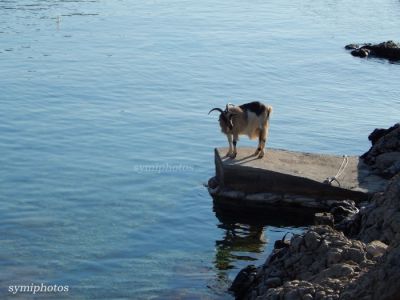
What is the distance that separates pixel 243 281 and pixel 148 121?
615 inches

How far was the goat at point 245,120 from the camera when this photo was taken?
24469mm

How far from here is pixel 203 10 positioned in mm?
60719

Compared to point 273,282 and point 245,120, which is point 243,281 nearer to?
point 273,282

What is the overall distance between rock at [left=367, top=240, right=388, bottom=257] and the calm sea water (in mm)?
4077

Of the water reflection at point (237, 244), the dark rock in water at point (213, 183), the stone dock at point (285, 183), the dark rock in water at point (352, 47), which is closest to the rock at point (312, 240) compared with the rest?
the water reflection at point (237, 244)

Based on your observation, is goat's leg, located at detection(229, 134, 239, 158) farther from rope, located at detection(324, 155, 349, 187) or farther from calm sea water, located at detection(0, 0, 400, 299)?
rope, located at detection(324, 155, 349, 187)

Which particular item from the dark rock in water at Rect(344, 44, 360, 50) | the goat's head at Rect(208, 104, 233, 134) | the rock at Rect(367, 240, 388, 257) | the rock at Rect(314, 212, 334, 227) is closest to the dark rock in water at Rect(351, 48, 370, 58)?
the dark rock in water at Rect(344, 44, 360, 50)

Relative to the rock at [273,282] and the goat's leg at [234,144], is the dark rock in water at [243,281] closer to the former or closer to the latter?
the rock at [273,282]

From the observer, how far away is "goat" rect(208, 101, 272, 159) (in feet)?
80.3

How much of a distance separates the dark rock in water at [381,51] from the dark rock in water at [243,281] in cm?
3303

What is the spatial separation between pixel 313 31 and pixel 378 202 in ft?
130

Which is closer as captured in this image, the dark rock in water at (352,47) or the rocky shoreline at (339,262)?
the rocky shoreline at (339,262)

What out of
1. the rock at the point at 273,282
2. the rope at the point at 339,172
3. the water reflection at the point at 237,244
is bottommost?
the water reflection at the point at 237,244

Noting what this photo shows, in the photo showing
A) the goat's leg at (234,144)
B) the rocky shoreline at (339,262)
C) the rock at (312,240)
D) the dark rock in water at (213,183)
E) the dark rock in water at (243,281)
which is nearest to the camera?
the rocky shoreline at (339,262)
